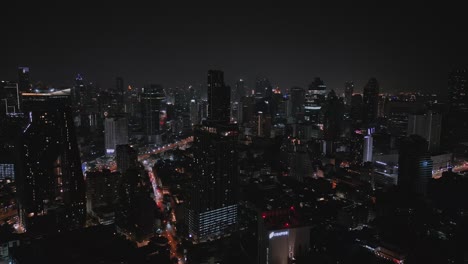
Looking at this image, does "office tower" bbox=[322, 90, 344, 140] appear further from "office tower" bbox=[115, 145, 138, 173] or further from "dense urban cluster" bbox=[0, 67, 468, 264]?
"office tower" bbox=[115, 145, 138, 173]

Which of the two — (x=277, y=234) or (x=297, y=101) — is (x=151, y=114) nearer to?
(x=297, y=101)

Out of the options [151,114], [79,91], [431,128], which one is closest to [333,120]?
[431,128]

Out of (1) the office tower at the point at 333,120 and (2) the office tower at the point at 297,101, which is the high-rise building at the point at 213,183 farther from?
(2) the office tower at the point at 297,101

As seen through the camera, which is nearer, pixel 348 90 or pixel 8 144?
pixel 8 144

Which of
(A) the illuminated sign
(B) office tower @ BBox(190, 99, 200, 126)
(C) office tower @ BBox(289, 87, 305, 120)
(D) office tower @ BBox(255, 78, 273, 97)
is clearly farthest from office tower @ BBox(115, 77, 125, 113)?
(A) the illuminated sign

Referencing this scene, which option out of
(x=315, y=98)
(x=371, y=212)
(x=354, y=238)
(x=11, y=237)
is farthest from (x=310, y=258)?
(x=315, y=98)

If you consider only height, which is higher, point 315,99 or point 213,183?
point 315,99

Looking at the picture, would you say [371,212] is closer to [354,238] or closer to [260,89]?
[354,238]
